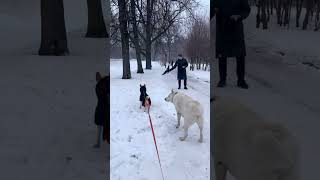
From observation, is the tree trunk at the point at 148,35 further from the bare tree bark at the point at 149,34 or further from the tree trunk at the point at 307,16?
the tree trunk at the point at 307,16

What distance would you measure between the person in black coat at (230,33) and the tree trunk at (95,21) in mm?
547

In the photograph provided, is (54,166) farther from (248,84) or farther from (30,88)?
(248,84)

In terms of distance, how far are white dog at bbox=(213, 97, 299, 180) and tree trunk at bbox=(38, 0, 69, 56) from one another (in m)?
0.82

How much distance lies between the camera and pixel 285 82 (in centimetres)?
179

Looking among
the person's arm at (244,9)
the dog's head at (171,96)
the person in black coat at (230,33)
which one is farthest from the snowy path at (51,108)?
the person's arm at (244,9)

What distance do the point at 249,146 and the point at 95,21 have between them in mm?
946

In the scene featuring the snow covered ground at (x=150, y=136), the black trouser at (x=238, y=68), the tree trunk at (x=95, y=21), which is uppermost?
the tree trunk at (x=95, y=21)

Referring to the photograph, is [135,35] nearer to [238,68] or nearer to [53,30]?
[53,30]

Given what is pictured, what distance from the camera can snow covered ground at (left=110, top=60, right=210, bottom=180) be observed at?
1843mm

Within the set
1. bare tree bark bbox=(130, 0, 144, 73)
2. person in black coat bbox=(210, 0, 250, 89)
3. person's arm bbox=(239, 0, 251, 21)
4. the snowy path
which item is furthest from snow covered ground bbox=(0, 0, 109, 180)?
person's arm bbox=(239, 0, 251, 21)

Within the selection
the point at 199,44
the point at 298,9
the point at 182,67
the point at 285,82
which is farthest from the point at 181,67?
the point at 298,9

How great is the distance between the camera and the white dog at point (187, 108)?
1.87m

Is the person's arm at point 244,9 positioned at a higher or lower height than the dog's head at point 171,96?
higher

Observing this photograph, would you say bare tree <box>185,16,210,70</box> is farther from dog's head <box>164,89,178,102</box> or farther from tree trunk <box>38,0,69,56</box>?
tree trunk <box>38,0,69,56</box>
